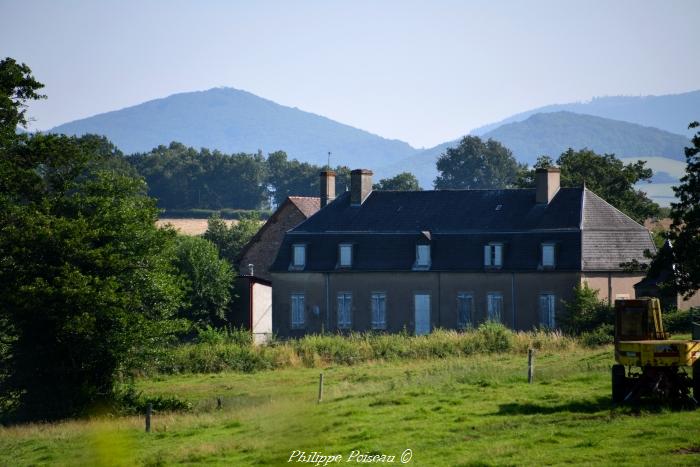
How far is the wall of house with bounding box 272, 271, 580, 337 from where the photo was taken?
5369 cm

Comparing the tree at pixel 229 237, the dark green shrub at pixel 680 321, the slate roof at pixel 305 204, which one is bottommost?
the dark green shrub at pixel 680 321

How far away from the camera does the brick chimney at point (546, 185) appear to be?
56.6 meters

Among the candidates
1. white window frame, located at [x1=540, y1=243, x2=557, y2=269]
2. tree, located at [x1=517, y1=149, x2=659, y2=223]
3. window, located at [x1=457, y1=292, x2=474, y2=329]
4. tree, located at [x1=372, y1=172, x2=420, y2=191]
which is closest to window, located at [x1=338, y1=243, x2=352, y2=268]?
window, located at [x1=457, y1=292, x2=474, y2=329]

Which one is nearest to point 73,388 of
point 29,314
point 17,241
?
point 29,314

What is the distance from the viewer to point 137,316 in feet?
113

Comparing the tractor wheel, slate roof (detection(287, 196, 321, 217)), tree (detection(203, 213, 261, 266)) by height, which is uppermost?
slate roof (detection(287, 196, 321, 217))

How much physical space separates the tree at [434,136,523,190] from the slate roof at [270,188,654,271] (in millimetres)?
112392

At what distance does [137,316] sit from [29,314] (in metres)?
3.19

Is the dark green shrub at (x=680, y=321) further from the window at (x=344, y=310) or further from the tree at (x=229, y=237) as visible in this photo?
the tree at (x=229, y=237)

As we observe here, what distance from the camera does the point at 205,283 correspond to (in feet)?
182

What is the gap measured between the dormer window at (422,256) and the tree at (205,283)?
31.2 ft

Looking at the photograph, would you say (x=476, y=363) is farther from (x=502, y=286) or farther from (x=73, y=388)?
(x=502, y=286)

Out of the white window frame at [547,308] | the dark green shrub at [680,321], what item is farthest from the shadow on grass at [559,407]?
the white window frame at [547,308]

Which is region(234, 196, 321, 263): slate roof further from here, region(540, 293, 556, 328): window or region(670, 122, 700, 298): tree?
region(670, 122, 700, 298): tree
